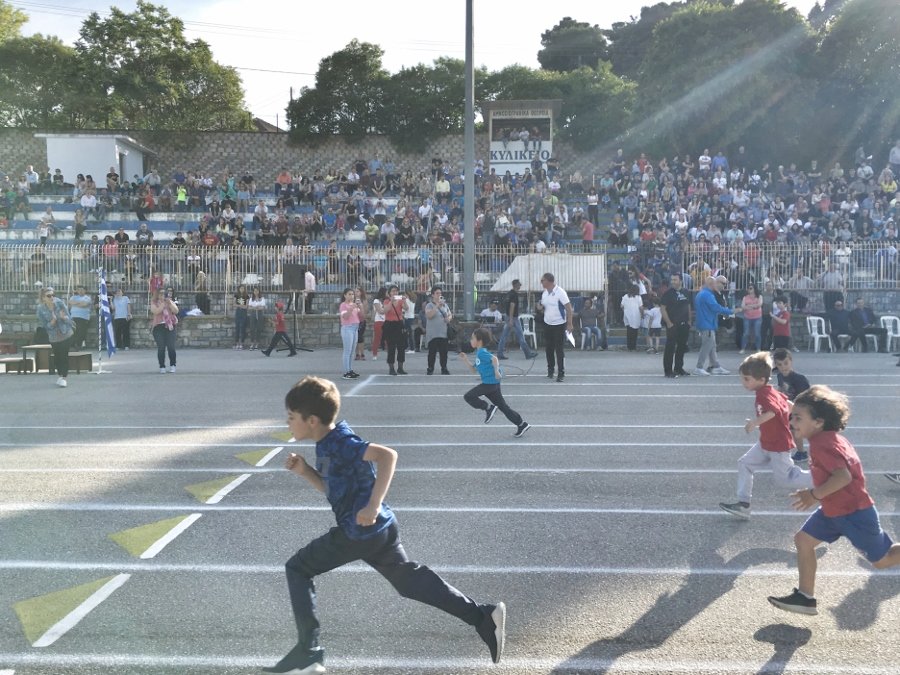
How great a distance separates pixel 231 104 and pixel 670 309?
42.4 m

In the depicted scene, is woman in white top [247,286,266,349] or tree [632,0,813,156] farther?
tree [632,0,813,156]

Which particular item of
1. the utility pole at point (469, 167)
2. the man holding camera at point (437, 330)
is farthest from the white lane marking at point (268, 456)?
the utility pole at point (469, 167)

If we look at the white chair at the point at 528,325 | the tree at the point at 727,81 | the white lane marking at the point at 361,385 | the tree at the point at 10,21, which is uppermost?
the tree at the point at 10,21

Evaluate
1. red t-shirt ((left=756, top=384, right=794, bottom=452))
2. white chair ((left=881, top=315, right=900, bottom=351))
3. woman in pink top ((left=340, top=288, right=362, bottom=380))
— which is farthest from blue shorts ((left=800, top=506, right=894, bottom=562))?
white chair ((left=881, top=315, right=900, bottom=351))

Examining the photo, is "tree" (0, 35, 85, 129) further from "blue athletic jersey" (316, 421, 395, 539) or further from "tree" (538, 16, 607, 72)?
"blue athletic jersey" (316, 421, 395, 539)

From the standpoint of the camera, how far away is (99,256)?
2617 cm

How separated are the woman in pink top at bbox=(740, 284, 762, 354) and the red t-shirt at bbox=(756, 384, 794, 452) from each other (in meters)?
15.6

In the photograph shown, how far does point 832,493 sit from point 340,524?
251 centimetres

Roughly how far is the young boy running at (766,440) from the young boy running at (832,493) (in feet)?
6.01

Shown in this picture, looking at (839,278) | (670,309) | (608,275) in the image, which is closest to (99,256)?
(608,275)

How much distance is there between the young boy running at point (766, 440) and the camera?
697 cm

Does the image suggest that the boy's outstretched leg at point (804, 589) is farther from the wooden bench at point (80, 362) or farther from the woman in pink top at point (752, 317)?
the woman in pink top at point (752, 317)

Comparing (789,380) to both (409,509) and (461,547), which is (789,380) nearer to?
(409,509)

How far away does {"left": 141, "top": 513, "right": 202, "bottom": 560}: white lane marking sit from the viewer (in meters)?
6.42
